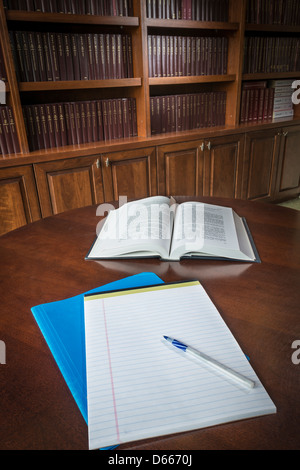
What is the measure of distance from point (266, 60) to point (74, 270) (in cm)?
249

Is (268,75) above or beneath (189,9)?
beneath

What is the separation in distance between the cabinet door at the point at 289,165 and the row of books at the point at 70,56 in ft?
4.78

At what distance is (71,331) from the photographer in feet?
1.81

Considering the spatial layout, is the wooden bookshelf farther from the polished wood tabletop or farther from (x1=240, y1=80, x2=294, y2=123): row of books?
→ the polished wood tabletop

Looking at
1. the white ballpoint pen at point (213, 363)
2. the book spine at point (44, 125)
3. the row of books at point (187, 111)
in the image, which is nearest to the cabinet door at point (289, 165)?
the row of books at point (187, 111)

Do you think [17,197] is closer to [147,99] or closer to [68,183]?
[68,183]

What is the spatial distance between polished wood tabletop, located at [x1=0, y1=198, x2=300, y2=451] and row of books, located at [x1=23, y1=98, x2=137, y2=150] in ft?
3.43

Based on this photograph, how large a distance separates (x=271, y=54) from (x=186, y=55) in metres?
0.80

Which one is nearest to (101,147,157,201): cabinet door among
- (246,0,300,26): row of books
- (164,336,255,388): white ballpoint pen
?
(246,0,300,26): row of books

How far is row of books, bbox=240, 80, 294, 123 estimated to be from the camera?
254cm

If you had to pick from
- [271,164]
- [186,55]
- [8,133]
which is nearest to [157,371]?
[8,133]

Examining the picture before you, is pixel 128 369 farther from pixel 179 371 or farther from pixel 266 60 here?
pixel 266 60

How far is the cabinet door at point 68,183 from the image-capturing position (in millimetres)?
1850

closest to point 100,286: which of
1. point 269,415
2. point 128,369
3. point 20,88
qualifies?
point 128,369
